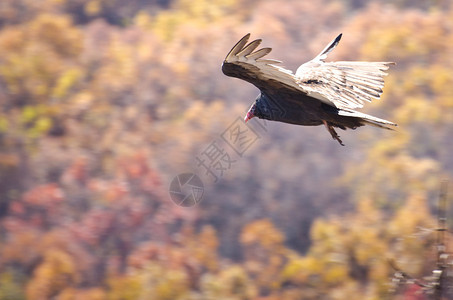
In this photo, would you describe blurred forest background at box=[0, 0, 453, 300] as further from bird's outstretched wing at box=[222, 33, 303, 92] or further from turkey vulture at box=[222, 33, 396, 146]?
bird's outstretched wing at box=[222, 33, 303, 92]

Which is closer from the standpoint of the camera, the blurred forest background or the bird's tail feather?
the bird's tail feather

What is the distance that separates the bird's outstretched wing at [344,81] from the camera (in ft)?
17.7

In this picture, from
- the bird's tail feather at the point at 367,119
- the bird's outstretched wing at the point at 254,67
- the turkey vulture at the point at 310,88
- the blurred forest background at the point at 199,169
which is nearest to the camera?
the bird's outstretched wing at the point at 254,67

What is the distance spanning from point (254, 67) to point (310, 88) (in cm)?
72

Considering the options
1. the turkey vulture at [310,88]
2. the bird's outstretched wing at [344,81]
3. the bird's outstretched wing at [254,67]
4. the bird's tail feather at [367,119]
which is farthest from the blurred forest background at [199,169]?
the bird's outstretched wing at [254,67]

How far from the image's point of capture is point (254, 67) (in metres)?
4.75

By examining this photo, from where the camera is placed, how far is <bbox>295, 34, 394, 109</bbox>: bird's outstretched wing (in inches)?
212

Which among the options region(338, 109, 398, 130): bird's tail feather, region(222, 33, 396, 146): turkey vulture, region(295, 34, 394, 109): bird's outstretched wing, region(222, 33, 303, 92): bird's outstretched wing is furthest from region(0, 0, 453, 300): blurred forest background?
region(222, 33, 303, 92): bird's outstretched wing

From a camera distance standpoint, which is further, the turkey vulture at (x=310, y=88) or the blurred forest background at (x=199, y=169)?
the blurred forest background at (x=199, y=169)

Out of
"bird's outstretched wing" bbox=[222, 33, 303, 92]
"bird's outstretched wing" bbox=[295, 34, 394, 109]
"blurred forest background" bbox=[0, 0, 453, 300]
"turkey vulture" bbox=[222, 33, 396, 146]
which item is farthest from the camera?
"blurred forest background" bbox=[0, 0, 453, 300]

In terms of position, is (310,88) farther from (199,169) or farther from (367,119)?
(199,169)

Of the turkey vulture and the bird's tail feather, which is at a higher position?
the turkey vulture

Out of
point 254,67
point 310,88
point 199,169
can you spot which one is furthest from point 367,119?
point 199,169

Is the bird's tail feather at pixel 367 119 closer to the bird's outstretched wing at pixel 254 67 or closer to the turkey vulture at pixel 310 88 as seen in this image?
the turkey vulture at pixel 310 88
